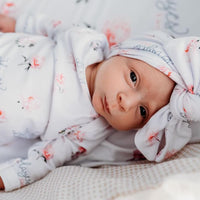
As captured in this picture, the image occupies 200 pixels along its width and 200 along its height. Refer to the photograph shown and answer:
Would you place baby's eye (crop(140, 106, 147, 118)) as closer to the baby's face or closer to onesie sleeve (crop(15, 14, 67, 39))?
the baby's face

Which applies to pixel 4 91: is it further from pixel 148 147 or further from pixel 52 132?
pixel 148 147

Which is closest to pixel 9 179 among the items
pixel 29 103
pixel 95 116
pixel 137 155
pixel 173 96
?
pixel 29 103

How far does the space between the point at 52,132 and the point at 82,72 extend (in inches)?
9.8

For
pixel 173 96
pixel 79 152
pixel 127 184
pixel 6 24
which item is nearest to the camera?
pixel 127 184

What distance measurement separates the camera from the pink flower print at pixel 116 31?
4.95ft

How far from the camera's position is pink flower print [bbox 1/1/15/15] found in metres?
1.54

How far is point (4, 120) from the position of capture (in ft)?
3.94

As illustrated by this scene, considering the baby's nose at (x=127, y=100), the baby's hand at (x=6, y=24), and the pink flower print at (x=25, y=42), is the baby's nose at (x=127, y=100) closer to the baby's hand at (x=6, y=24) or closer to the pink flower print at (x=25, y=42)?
the pink flower print at (x=25, y=42)

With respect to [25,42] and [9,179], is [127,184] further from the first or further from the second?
[25,42]

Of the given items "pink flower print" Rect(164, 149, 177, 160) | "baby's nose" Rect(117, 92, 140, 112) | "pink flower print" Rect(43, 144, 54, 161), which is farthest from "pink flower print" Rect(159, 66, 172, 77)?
"pink flower print" Rect(43, 144, 54, 161)

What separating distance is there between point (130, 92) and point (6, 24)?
2.24 ft

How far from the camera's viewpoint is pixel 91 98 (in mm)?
1283

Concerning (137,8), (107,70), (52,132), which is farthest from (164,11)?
(52,132)

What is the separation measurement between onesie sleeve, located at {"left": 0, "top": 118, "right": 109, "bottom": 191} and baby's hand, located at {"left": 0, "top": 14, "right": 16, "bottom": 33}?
54 centimetres
